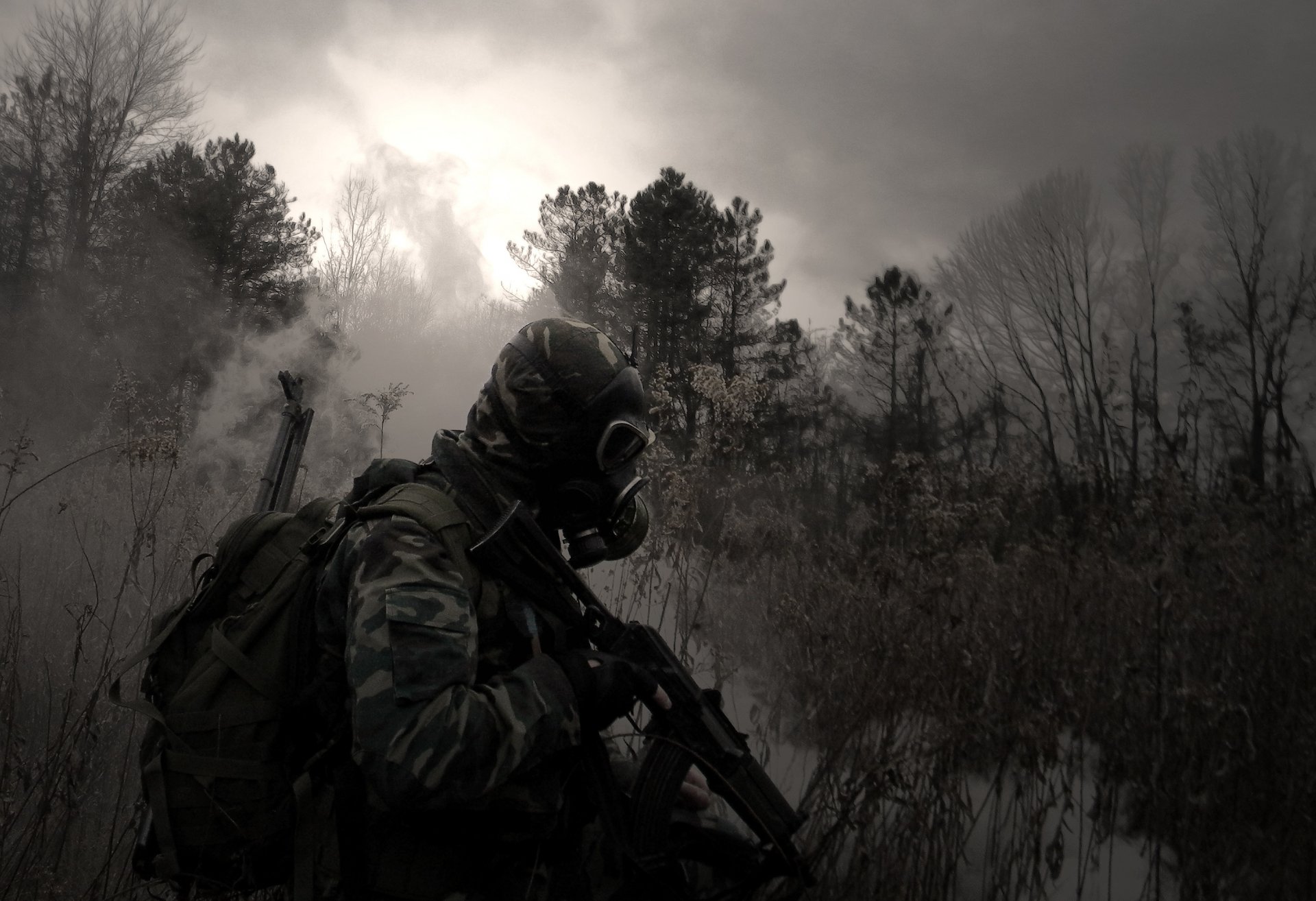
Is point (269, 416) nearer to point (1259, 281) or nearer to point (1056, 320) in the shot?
point (1056, 320)

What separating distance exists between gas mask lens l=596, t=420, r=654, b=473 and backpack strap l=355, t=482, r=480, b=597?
0.36 metres

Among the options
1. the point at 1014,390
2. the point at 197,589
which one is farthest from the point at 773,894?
the point at 1014,390

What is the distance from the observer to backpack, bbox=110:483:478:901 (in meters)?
1.33

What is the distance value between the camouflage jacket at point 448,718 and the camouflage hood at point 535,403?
6.3 inches

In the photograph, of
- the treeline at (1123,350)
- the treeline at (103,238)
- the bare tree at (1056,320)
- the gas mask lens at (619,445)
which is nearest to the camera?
the gas mask lens at (619,445)

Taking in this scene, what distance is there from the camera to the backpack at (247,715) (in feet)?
4.38

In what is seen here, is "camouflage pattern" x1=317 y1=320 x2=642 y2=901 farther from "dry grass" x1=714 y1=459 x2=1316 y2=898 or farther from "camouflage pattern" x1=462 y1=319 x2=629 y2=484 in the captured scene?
"dry grass" x1=714 y1=459 x2=1316 y2=898

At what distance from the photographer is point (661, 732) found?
5.01 feet

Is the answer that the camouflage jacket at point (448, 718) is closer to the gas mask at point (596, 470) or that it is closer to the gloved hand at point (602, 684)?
the gloved hand at point (602, 684)

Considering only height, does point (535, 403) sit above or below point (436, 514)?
above

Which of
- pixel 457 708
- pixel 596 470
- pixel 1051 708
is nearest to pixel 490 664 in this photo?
pixel 457 708

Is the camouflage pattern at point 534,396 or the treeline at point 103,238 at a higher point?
the treeline at point 103,238

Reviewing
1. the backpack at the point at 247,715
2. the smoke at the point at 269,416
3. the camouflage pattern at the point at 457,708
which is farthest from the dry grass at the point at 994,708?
the smoke at the point at 269,416

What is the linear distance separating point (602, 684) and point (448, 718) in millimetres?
315
